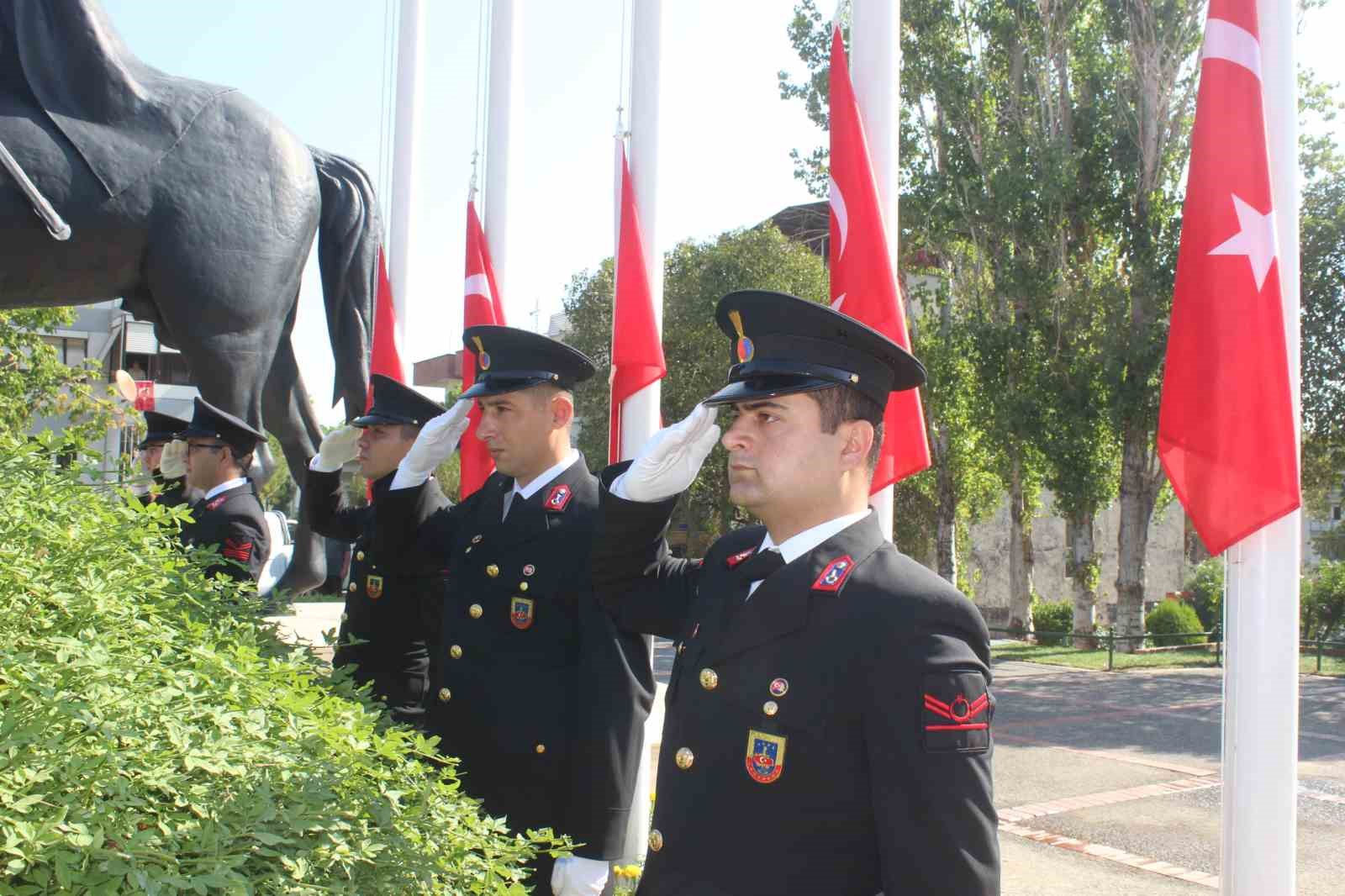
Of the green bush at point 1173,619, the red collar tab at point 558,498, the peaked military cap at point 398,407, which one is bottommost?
the green bush at point 1173,619

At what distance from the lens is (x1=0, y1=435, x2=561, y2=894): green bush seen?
1.51 m

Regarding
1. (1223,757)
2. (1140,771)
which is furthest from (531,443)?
(1140,771)

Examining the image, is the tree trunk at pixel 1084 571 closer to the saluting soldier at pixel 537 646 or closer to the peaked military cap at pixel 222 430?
the peaked military cap at pixel 222 430

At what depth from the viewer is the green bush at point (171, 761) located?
1511 millimetres

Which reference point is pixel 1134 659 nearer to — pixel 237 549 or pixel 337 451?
pixel 337 451

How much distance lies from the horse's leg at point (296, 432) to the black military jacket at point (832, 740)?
12.8 ft

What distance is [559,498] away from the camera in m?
3.41

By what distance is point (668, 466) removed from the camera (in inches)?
93.0

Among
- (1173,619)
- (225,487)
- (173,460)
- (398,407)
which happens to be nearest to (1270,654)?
(398,407)

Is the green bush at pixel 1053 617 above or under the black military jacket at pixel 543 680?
under

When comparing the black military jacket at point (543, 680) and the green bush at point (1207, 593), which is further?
the green bush at point (1207, 593)

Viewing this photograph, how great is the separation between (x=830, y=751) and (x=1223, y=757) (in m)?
2.24

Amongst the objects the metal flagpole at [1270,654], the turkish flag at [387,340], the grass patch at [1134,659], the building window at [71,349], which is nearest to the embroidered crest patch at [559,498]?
the metal flagpole at [1270,654]

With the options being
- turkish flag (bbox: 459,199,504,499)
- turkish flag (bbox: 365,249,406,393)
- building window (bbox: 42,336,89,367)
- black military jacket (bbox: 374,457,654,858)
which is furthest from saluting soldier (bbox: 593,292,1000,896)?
building window (bbox: 42,336,89,367)
